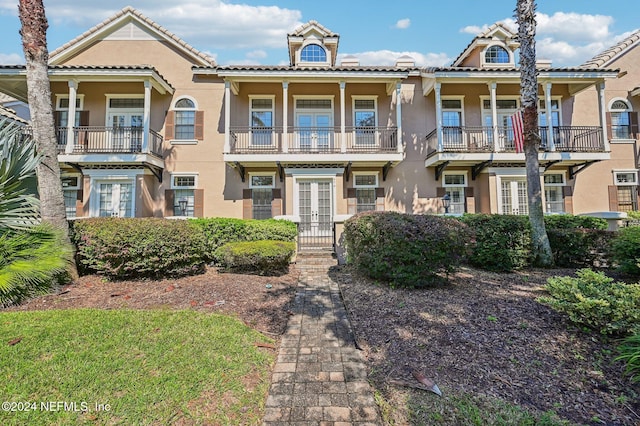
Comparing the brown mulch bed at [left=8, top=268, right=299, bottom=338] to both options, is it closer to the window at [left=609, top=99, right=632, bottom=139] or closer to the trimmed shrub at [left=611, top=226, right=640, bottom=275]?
the trimmed shrub at [left=611, top=226, right=640, bottom=275]

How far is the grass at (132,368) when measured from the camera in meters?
2.61

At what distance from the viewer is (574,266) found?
766cm

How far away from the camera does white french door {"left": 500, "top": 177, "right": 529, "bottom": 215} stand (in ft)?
Answer: 42.9

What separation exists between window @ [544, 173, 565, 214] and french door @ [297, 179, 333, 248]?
1001 cm

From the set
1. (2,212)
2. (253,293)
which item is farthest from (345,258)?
(2,212)

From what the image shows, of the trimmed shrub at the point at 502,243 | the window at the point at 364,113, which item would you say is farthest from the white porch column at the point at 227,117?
the trimmed shrub at the point at 502,243

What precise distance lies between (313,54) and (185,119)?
6.68 metres

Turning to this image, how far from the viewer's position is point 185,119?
44.1 ft

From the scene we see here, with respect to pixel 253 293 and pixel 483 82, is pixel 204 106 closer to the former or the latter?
pixel 253 293

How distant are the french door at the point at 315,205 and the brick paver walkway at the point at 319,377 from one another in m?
7.31

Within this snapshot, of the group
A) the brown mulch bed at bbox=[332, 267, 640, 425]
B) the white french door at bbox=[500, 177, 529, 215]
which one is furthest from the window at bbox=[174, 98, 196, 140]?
the white french door at bbox=[500, 177, 529, 215]

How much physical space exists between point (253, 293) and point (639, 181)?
18.2 m

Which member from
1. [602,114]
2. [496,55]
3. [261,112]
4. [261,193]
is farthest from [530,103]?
[261,112]

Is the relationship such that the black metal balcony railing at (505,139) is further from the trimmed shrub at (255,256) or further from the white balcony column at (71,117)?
the white balcony column at (71,117)
